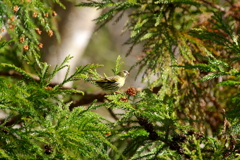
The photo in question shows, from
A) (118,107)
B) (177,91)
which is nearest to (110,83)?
(118,107)

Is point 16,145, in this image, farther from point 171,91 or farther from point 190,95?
point 190,95

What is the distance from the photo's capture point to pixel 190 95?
194 cm

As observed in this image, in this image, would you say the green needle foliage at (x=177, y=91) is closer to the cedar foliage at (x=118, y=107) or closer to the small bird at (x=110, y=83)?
the cedar foliage at (x=118, y=107)

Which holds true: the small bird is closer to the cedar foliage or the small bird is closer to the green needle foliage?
the cedar foliage

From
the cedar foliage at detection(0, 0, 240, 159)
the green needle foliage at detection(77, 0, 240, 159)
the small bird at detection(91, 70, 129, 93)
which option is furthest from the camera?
the small bird at detection(91, 70, 129, 93)

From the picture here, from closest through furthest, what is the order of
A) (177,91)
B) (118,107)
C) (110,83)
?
(118,107)
(110,83)
(177,91)

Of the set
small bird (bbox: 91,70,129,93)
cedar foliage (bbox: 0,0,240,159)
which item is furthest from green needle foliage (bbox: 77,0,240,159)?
small bird (bbox: 91,70,129,93)

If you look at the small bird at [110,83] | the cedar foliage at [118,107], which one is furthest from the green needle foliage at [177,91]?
the small bird at [110,83]

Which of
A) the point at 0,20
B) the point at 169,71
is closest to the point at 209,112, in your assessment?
the point at 169,71

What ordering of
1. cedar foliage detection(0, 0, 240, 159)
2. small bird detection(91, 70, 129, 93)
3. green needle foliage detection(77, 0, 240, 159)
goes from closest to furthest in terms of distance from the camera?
cedar foliage detection(0, 0, 240, 159) < green needle foliage detection(77, 0, 240, 159) < small bird detection(91, 70, 129, 93)

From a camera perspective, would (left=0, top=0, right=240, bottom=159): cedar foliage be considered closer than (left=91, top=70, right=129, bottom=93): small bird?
Yes

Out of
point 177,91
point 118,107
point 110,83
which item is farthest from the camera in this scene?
point 177,91

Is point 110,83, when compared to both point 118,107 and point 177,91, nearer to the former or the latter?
point 118,107

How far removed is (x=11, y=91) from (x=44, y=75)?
0.19m
